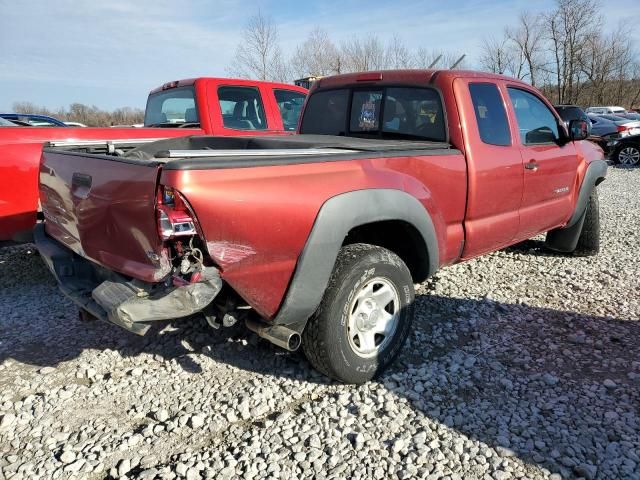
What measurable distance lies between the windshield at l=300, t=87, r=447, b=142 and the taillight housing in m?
2.08

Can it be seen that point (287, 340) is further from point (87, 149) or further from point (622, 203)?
point (622, 203)

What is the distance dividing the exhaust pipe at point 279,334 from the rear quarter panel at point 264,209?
0.12m

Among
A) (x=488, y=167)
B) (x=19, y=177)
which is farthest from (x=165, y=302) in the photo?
(x=19, y=177)

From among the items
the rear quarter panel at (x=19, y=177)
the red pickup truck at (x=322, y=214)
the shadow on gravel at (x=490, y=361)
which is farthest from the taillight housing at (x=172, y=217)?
the rear quarter panel at (x=19, y=177)

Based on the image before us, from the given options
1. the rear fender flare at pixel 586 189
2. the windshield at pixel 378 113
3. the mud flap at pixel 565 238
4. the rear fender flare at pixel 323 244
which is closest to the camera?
the rear fender flare at pixel 323 244

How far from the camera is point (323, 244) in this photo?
246 centimetres

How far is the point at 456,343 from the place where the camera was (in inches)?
133

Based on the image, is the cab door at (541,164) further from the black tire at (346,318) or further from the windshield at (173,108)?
the windshield at (173,108)

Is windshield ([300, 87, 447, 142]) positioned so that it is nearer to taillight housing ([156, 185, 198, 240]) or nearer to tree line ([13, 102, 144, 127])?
taillight housing ([156, 185, 198, 240])

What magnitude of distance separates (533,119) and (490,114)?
2.59 ft

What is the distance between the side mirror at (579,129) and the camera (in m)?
4.42

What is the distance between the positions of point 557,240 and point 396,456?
367cm

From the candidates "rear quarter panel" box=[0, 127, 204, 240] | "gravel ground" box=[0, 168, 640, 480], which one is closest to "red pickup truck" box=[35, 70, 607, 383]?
"gravel ground" box=[0, 168, 640, 480]

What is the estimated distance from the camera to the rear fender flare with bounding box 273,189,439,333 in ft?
7.91
